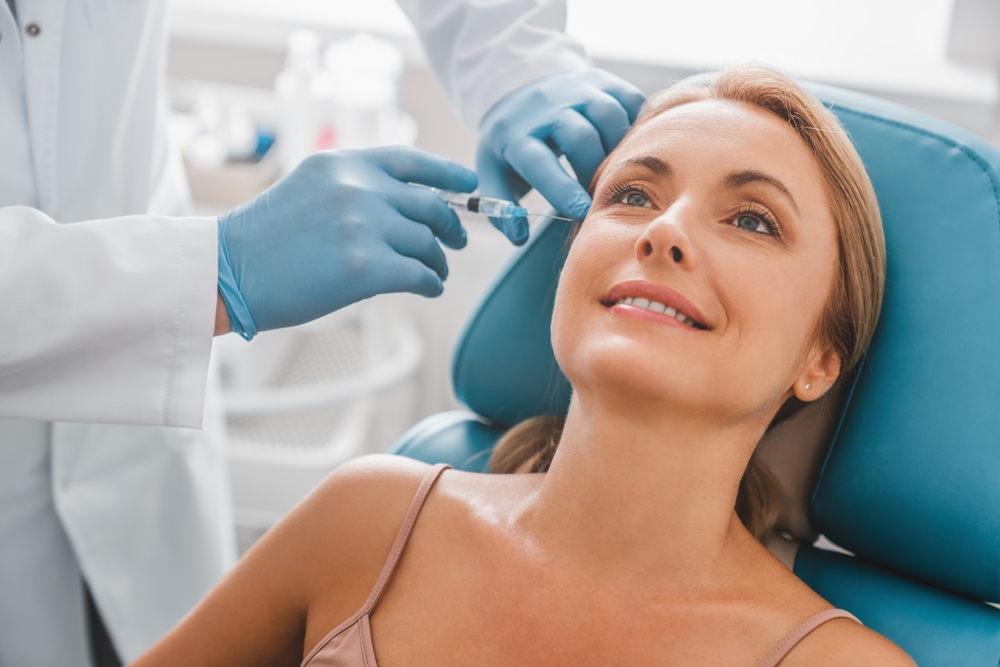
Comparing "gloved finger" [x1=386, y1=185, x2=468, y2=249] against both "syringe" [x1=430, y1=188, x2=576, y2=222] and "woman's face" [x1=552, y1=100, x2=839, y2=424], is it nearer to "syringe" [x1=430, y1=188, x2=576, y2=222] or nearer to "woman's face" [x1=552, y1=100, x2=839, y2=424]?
"syringe" [x1=430, y1=188, x2=576, y2=222]

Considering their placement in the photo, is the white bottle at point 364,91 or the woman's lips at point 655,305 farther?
the white bottle at point 364,91

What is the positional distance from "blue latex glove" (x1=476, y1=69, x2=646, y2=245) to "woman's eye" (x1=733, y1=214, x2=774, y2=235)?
226 millimetres

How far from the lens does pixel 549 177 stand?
1220 mm

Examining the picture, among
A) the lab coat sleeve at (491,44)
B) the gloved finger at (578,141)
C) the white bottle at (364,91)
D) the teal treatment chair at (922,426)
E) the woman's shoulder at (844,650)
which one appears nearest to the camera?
the woman's shoulder at (844,650)

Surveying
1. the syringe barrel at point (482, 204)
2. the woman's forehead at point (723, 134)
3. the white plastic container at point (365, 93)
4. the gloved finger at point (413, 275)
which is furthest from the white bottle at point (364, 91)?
the woman's forehead at point (723, 134)

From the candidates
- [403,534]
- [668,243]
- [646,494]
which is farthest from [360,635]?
[668,243]

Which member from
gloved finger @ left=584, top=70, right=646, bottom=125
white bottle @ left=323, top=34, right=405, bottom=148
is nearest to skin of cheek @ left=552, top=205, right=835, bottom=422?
gloved finger @ left=584, top=70, right=646, bottom=125

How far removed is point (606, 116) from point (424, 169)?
290mm

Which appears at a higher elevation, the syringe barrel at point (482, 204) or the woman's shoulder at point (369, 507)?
the syringe barrel at point (482, 204)

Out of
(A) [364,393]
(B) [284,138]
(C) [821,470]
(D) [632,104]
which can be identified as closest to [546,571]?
(C) [821,470]

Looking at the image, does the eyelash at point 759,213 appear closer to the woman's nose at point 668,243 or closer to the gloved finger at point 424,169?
the woman's nose at point 668,243

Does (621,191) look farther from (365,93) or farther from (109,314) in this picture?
(365,93)

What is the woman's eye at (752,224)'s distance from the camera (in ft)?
3.39

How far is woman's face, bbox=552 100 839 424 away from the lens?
0.94 metres
